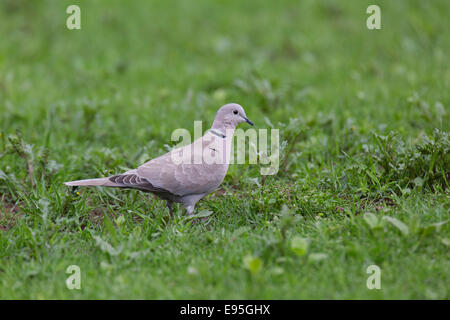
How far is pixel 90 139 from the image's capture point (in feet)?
19.6

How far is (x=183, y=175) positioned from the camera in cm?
419

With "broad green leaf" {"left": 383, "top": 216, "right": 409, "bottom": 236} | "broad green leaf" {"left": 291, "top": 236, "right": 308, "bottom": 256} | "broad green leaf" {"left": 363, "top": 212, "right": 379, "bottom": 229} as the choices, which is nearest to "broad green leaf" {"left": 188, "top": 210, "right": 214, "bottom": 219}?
"broad green leaf" {"left": 291, "top": 236, "right": 308, "bottom": 256}

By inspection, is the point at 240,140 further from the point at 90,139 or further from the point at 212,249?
the point at 212,249

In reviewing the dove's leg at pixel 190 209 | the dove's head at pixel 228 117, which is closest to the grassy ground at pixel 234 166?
the dove's leg at pixel 190 209

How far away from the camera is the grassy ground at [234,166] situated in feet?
11.2

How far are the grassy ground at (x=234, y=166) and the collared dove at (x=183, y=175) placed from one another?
0.23 m

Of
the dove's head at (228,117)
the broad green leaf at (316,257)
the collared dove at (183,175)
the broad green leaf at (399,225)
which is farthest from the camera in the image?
the dove's head at (228,117)

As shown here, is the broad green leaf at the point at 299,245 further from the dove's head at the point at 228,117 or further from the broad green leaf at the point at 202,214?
the dove's head at the point at 228,117

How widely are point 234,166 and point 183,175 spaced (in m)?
0.96

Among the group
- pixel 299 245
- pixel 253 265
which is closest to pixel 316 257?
pixel 299 245

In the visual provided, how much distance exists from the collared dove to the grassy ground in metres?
0.23

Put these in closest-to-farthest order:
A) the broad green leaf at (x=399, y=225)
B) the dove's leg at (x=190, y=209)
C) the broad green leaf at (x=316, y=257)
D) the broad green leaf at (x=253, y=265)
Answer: the broad green leaf at (x=253, y=265)
the broad green leaf at (x=316, y=257)
the broad green leaf at (x=399, y=225)
the dove's leg at (x=190, y=209)

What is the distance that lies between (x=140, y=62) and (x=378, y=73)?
366cm

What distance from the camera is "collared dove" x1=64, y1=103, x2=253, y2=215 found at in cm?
412
